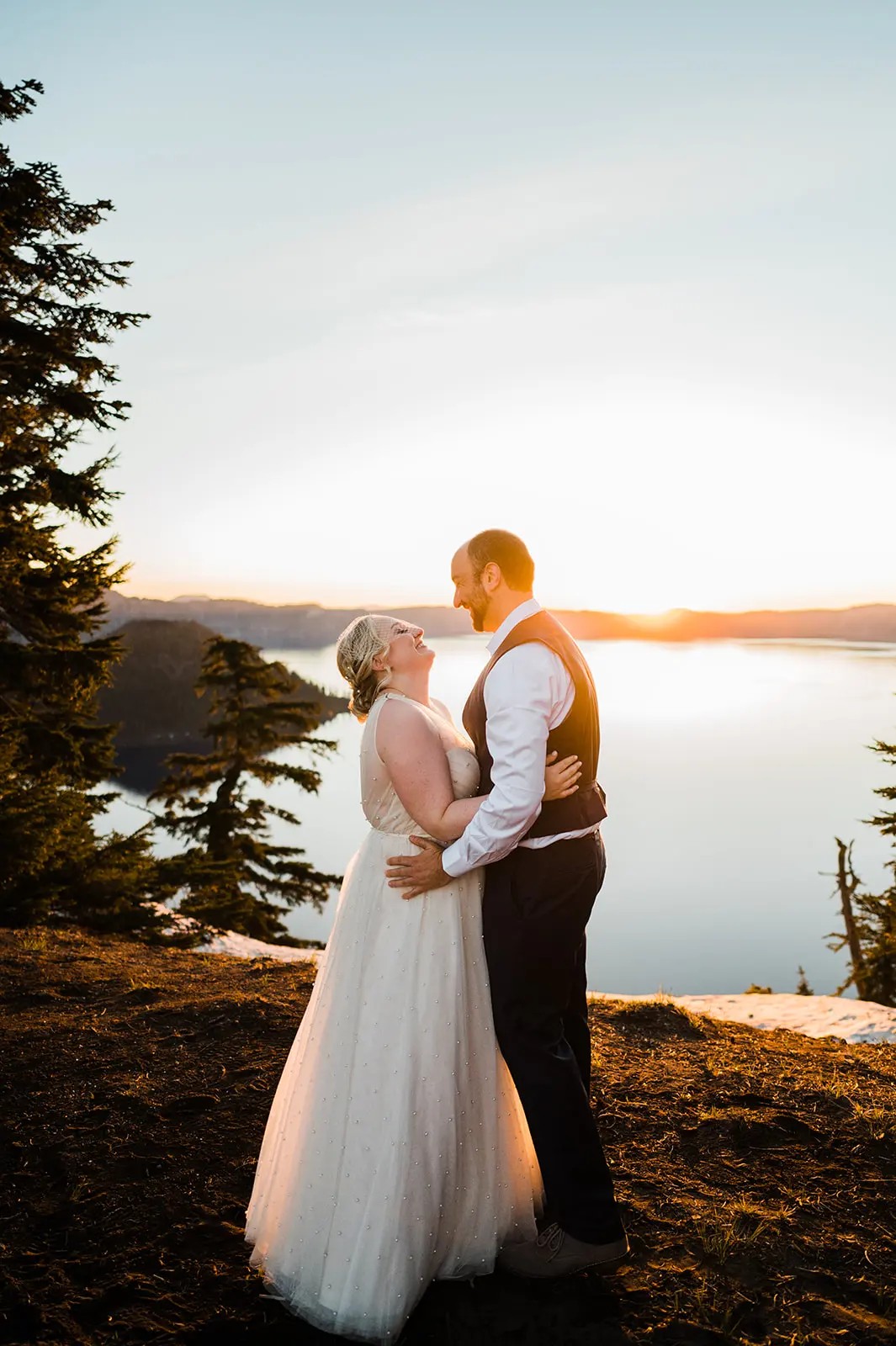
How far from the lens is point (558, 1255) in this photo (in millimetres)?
2934

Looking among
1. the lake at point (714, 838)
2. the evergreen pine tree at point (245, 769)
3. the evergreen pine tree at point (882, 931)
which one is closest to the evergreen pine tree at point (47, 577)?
the lake at point (714, 838)

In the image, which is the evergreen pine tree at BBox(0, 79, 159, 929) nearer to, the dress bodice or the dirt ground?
the dirt ground

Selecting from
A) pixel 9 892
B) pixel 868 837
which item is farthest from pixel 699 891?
pixel 9 892

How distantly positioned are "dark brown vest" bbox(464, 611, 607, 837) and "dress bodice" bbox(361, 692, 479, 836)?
57 mm

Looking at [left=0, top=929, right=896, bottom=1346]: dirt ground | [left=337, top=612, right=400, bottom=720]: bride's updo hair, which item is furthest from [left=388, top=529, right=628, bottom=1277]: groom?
[left=337, top=612, right=400, bottom=720]: bride's updo hair

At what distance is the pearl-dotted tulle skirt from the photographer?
271 cm

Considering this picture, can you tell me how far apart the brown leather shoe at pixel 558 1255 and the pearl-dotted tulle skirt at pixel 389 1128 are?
80 millimetres

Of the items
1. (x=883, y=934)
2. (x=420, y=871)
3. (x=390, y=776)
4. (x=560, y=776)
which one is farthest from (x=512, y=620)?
(x=883, y=934)

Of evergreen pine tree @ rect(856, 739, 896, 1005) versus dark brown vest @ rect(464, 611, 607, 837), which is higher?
dark brown vest @ rect(464, 611, 607, 837)

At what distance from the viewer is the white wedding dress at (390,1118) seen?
8.91 ft

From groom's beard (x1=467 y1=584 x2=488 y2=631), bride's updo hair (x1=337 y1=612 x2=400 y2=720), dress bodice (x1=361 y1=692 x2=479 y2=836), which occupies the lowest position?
dress bodice (x1=361 y1=692 x2=479 y2=836)

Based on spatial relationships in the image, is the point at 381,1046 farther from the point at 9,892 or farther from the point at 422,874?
the point at 9,892

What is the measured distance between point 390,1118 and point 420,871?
0.82 m

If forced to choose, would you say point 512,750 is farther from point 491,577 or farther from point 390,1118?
point 390,1118
